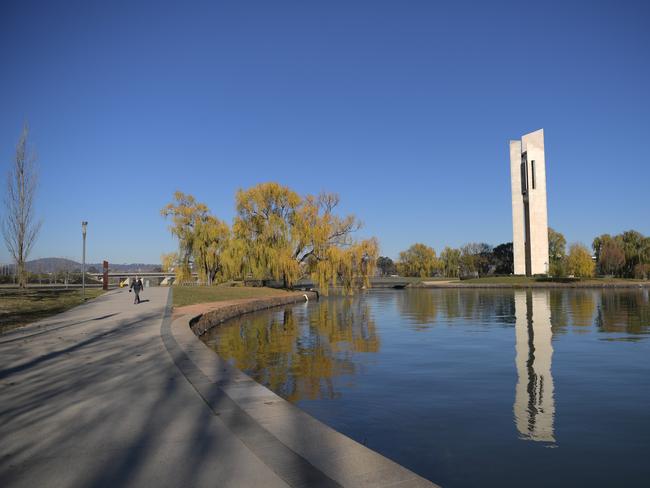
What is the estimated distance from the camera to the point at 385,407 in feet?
24.5

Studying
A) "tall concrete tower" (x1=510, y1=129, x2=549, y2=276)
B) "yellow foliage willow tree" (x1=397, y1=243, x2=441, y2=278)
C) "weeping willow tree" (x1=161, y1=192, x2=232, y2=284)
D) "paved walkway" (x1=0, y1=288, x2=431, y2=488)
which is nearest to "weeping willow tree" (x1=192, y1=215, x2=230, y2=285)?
"weeping willow tree" (x1=161, y1=192, x2=232, y2=284)

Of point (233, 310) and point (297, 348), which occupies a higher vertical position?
point (233, 310)

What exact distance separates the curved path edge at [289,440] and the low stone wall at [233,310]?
31.0ft

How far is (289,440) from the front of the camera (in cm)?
445

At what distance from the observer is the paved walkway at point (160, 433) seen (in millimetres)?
3701

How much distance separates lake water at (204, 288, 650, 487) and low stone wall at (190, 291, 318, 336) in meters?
0.89

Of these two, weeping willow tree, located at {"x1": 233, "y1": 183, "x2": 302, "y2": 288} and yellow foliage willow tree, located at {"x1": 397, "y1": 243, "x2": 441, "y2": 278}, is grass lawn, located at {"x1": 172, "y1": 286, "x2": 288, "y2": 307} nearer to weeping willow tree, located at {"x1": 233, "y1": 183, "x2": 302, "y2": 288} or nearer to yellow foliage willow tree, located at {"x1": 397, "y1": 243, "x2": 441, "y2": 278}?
weeping willow tree, located at {"x1": 233, "y1": 183, "x2": 302, "y2": 288}

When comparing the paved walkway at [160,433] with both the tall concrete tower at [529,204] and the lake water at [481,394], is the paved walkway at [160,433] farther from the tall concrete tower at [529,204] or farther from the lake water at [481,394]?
the tall concrete tower at [529,204]

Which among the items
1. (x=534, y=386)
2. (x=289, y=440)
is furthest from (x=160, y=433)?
(x=534, y=386)

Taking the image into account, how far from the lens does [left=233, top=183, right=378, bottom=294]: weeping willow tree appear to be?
126 feet

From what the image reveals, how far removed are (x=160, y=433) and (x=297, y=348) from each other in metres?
8.95

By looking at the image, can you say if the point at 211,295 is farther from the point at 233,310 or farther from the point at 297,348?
the point at 297,348

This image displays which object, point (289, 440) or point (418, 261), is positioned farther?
point (418, 261)

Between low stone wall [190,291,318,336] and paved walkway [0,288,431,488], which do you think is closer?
paved walkway [0,288,431,488]
